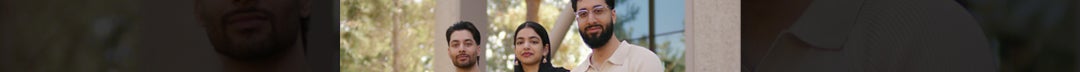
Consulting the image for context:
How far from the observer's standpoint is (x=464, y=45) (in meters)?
1.58

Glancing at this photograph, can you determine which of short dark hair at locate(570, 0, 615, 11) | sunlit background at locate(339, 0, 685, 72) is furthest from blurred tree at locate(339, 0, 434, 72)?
short dark hair at locate(570, 0, 615, 11)

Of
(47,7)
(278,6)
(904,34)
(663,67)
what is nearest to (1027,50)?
(904,34)

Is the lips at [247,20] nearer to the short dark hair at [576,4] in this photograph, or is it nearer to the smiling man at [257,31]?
the smiling man at [257,31]

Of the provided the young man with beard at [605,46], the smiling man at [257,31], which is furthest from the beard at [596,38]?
the smiling man at [257,31]

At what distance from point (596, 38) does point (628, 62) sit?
5 cm

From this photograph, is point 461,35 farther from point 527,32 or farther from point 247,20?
point 247,20

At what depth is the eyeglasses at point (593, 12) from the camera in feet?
4.92

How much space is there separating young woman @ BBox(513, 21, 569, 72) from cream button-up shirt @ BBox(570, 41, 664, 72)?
41mm

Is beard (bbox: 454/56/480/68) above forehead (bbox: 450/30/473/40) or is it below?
below

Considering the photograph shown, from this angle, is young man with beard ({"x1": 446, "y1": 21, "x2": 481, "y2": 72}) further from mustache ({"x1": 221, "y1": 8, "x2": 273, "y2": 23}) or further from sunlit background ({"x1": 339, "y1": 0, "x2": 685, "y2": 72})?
mustache ({"x1": 221, "y1": 8, "x2": 273, "y2": 23})

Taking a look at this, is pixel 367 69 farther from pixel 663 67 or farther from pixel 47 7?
pixel 47 7

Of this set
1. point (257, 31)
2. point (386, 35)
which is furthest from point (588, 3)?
point (257, 31)

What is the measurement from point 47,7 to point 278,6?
1.42 ft

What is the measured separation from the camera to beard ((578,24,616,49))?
59.7 inches
